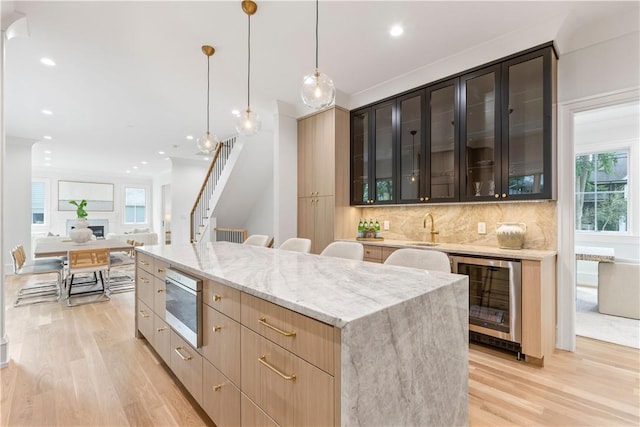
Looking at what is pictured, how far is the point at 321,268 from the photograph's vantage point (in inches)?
70.3

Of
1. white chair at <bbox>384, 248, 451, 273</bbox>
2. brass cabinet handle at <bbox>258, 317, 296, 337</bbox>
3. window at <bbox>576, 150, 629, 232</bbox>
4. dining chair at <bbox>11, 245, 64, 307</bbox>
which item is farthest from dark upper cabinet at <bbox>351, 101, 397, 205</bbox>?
dining chair at <bbox>11, 245, 64, 307</bbox>

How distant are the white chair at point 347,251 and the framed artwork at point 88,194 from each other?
11.2 m

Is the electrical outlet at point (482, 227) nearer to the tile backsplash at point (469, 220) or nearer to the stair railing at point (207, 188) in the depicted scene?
the tile backsplash at point (469, 220)

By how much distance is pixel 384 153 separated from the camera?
12.6 feet

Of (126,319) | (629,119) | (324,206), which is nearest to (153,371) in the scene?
(126,319)

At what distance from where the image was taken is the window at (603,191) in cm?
476

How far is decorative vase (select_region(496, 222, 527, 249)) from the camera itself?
9.09 feet

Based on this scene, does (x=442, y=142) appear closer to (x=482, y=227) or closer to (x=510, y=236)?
(x=482, y=227)

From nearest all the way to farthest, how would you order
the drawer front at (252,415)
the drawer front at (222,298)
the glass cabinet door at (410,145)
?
the drawer front at (252,415) → the drawer front at (222,298) → the glass cabinet door at (410,145)

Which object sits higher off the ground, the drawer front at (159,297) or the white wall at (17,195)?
the white wall at (17,195)

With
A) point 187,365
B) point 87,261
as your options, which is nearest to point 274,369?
point 187,365

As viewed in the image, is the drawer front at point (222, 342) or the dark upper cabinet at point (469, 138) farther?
the dark upper cabinet at point (469, 138)

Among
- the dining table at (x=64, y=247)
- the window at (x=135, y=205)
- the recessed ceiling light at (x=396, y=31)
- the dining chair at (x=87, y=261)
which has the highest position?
the recessed ceiling light at (x=396, y=31)

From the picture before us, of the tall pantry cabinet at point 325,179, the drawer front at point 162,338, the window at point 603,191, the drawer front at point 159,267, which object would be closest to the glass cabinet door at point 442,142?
the tall pantry cabinet at point 325,179
